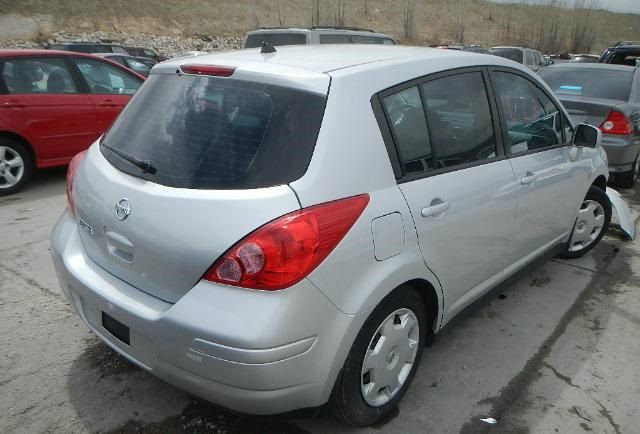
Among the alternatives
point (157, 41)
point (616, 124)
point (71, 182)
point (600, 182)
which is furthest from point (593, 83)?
point (157, 41)

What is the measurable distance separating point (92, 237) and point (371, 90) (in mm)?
1415

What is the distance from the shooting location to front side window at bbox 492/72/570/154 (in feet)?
10.0

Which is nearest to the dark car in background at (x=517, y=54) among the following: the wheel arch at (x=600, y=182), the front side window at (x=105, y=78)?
the front side window at (x=105, y=78)

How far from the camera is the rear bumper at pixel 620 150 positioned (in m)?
6.11

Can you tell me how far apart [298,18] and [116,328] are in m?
52.4

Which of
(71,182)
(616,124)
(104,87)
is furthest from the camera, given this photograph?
(104,87)

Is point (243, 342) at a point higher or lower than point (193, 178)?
lower

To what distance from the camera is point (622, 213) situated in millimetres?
4812

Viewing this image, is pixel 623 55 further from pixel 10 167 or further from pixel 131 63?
pixel 10 167

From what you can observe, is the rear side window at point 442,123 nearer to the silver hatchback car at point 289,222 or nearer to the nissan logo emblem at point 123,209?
the silver hatchback car at point 289,222

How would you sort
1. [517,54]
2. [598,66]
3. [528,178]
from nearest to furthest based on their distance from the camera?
[528,178]
[598,66]
[517,54]

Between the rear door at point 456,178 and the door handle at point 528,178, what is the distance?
145mm

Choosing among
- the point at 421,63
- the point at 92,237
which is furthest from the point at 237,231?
the point at 421,63

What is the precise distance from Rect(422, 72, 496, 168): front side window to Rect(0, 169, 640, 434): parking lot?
1.19 m
